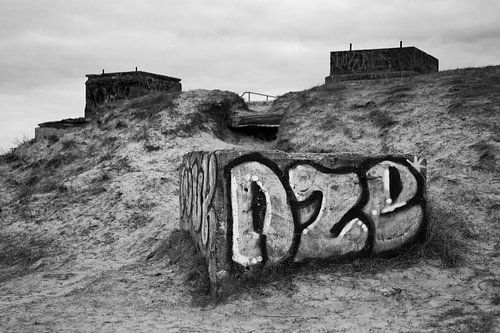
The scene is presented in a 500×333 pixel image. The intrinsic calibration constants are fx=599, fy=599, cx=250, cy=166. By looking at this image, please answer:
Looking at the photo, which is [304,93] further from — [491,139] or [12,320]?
[12,320]

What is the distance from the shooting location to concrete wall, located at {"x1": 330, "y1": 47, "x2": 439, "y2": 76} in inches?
713

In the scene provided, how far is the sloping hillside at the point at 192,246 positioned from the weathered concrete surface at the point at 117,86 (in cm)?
211

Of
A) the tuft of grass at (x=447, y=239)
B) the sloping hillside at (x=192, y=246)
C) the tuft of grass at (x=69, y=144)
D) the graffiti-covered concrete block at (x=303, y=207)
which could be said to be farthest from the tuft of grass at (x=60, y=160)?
the tuft of grass at (x=447, y=239)

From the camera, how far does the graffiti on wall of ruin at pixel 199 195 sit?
7867mm

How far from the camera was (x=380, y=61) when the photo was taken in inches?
726

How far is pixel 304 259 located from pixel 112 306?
2511 millimetres

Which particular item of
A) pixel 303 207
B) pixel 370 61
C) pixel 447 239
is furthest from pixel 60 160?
pixel 447 239

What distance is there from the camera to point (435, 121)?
12391 millimetres

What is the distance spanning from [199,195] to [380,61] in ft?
37.2

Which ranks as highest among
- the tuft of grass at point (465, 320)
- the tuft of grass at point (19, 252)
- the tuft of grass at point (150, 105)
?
the tuft of grass at point (150, 105)

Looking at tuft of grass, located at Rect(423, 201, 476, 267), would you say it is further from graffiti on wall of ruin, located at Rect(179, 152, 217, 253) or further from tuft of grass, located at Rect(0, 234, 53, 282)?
tuft of grass, located at Rect(0, 234, 53, 282)

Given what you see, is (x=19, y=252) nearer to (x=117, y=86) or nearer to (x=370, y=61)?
(x=117, y=86)

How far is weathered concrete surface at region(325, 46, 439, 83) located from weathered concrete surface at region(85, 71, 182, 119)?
19.4 feet

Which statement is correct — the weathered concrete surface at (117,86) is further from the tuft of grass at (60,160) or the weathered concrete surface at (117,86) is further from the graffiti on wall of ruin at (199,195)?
the graffiti on wall of ruin at (199,195)
